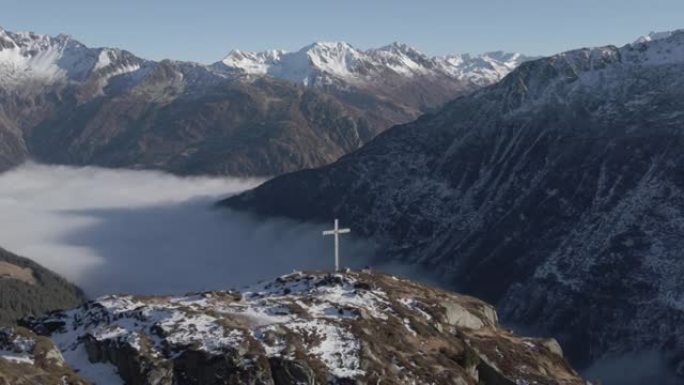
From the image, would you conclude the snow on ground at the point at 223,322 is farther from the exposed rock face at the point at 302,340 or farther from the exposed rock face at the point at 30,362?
the exposed rock face at the point at 30,362

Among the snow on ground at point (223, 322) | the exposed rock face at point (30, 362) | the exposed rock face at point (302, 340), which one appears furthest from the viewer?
the snow on ground at point (223, 322)

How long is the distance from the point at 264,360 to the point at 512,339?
37.2m

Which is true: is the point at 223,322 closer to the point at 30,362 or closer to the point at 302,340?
the point at 302,340

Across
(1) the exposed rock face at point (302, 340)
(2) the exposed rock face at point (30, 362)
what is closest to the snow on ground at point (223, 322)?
(1) the exposed rock face at point (302, 340)

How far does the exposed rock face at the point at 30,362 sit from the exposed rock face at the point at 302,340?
361 cm

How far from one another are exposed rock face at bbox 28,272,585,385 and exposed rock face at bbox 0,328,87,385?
361 centimetres

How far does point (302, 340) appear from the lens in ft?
269

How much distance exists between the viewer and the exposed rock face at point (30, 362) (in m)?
67.8

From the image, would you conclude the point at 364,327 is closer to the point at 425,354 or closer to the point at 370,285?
the point at 425,354

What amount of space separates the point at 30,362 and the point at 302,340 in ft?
89.2

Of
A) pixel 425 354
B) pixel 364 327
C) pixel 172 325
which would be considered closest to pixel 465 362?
pixel 425 354

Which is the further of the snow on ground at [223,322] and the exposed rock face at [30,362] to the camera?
the snow on ground at [223,322]

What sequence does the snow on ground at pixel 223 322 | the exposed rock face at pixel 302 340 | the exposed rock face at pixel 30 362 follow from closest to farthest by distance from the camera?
the exposed rock face at pixel 30 362
the exposed rock face at pixel 302 340
the snow on ground at pixel 223 322

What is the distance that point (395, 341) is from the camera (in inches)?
3406
